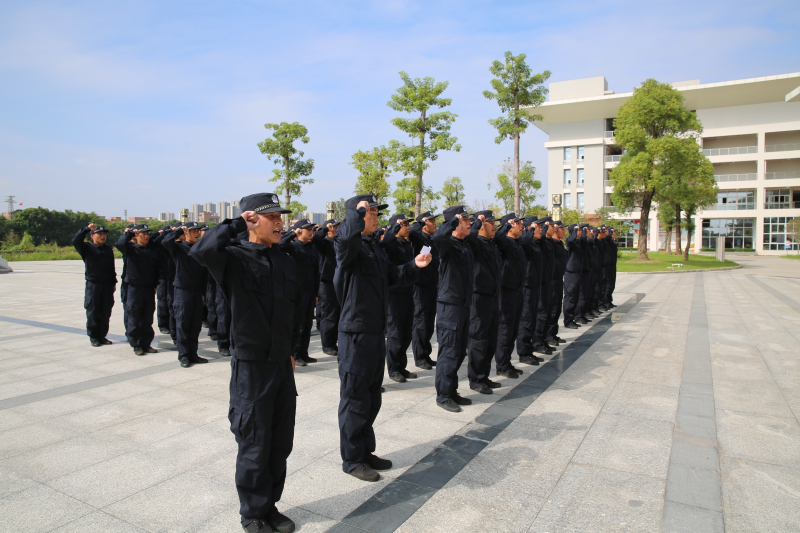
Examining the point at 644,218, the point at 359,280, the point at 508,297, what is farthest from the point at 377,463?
the point at 644,218

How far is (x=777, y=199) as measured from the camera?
165 ft

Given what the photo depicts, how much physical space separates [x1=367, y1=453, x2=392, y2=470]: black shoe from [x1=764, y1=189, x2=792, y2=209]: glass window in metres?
60.2

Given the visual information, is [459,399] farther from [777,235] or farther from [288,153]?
[777,235]

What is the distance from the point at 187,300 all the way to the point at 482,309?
444 centimetres

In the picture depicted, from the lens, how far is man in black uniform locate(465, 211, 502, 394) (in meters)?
5.63

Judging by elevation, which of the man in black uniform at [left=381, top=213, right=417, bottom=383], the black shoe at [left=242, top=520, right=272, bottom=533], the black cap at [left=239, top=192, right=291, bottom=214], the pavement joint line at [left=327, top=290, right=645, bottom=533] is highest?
the black cap at [left=239, top=192, right=291, bottom=214]

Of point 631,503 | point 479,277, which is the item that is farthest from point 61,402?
point 631,503

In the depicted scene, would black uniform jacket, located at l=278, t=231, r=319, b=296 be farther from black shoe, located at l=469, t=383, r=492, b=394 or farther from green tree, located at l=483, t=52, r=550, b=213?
green tree, located at l=483, t=52, r=550, b=213

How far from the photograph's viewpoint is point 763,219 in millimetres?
50188

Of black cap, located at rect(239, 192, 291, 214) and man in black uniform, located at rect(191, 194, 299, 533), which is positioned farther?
black cap, located at rect(239, 192, 291, 214)

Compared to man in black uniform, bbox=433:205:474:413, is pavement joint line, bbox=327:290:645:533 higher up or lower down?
lower down

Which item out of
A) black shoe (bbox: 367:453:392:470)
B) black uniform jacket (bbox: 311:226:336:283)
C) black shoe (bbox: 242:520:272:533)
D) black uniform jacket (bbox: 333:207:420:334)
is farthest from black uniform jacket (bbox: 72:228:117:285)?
black shoe (bbox: 242:520:272:533)

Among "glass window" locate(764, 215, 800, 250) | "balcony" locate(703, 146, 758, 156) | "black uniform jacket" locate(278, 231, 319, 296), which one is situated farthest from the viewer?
"balcony" locate(703, 146, 758, 156)

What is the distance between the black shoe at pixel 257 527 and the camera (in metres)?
2.95
